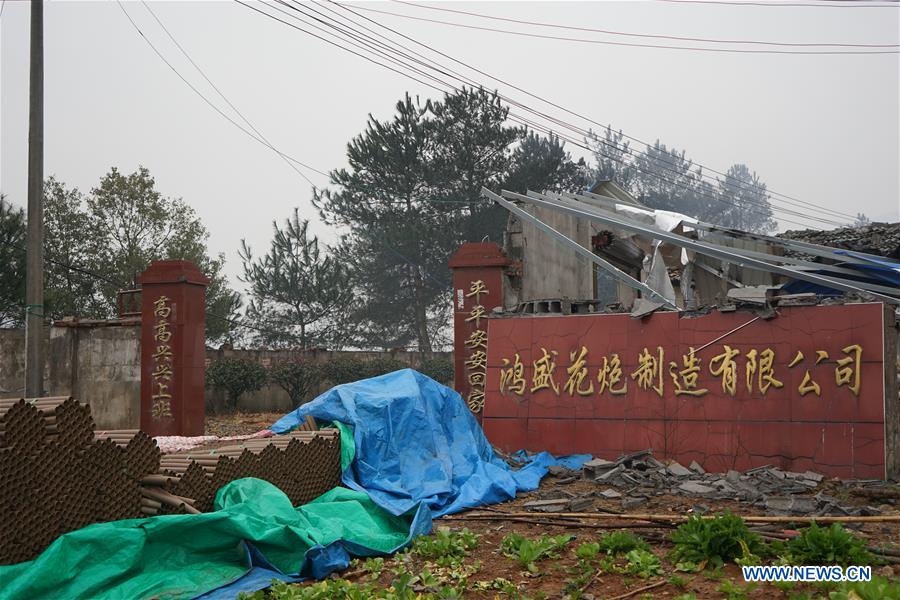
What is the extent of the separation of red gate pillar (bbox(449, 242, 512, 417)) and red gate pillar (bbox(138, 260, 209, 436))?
3828 mm

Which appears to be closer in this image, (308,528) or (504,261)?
(308,528)

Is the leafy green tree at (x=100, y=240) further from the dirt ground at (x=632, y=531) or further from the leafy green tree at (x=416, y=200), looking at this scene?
the dirt ground at (x=632, y=531)

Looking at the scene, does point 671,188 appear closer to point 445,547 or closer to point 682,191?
point 682,191

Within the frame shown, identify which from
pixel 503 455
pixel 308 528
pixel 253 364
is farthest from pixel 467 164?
pixel 308 528

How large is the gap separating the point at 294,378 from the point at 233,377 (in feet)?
4.81

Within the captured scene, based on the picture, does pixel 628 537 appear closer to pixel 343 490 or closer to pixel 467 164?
pixel 343 490

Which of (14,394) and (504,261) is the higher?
(504,261)

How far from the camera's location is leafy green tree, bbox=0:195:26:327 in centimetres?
1956

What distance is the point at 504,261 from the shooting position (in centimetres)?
1233

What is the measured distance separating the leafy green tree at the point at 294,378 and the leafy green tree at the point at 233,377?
1.61 ft

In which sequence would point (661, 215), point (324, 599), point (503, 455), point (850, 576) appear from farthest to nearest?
point (661, 215) → point (503, 455) → point (324, 599) → point (850, 576)

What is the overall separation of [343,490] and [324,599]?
226 cm

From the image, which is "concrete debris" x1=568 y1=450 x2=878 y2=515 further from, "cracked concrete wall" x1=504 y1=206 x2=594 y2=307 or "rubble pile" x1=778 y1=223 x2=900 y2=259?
"cracked concrete wall" x1=504 y1=206 x2=594 y2=307

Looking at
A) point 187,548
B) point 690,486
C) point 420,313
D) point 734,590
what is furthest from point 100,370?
point 420,313
